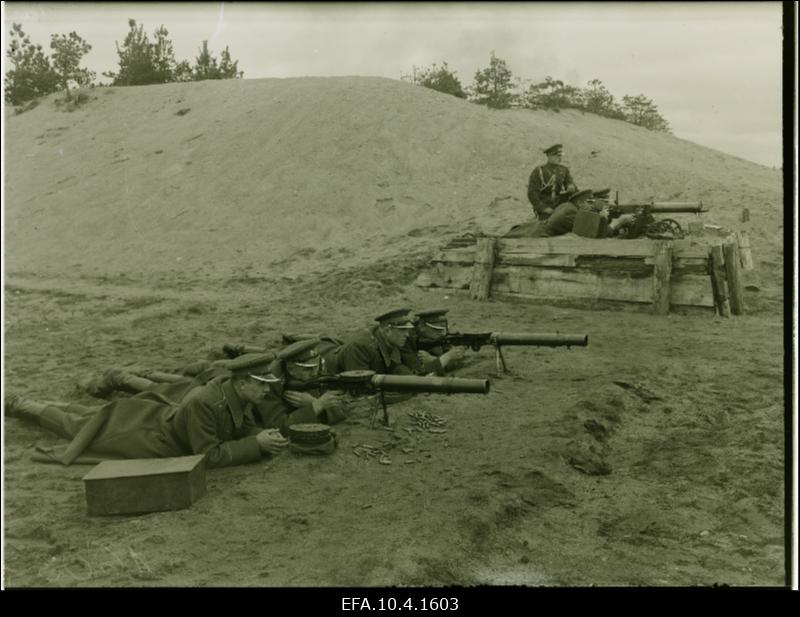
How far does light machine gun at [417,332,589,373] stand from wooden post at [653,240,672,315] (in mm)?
2596

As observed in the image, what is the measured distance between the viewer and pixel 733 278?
9664 mm

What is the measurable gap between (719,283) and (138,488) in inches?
296

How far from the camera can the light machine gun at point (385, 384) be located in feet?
17.5

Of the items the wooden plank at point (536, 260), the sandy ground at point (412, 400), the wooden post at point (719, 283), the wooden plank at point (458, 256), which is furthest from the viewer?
the wooden plank at point (458, 256)

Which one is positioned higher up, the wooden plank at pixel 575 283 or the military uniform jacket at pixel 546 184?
the military uniform jacket at pixel 546 184

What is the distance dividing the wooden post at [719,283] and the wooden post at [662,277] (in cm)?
51

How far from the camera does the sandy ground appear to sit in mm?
4367

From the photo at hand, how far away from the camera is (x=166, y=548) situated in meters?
4.29

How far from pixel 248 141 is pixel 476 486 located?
19733 millimetres

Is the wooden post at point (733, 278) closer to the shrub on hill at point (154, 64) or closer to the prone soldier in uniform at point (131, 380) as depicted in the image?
the prone soldier in uniform at point (131, 380)

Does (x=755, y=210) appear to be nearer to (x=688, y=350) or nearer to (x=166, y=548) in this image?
(x=688, y=350)

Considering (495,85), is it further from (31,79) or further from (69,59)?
(31,79)

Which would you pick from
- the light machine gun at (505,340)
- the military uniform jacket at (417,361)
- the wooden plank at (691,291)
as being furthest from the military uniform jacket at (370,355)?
the wooden plank at (691,291)
